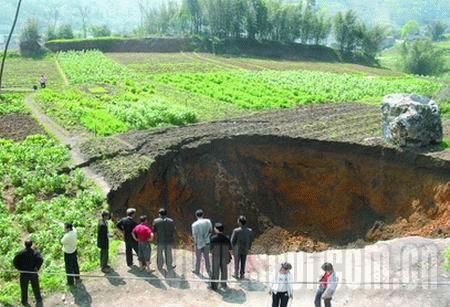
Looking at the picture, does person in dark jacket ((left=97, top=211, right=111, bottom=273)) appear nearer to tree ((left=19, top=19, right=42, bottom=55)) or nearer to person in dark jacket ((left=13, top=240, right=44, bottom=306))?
person in dark jacket ((left=13, top=240, right=44, bottom=306))

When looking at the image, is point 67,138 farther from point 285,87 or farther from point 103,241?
point 285,87

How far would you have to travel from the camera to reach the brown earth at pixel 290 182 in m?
19.0

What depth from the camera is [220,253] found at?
11406 mm

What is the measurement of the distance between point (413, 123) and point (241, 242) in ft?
38.0

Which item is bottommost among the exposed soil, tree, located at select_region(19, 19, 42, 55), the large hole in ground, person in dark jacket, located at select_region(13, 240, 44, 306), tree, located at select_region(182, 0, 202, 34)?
the large hole in ground

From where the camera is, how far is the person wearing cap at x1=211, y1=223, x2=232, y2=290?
11305 millimetres

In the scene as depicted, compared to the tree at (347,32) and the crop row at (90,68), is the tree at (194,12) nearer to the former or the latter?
the tree at (347,32)

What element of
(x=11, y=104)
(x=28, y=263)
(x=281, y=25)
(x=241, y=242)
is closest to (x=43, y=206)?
(x=28, y=263)

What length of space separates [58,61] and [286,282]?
4976 cm

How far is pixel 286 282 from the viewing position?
995cm

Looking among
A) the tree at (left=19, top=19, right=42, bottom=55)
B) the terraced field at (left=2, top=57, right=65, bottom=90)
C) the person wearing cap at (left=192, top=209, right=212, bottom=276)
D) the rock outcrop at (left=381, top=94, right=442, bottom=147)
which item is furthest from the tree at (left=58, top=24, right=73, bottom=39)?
the person wearing cap at (left=192, top=209, right=212, bottom=276)

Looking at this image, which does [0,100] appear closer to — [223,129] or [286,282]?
[223,129]

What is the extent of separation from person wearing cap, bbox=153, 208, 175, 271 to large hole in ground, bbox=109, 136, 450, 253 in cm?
549

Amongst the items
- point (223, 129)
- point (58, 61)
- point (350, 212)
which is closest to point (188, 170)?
point (223, 129)
